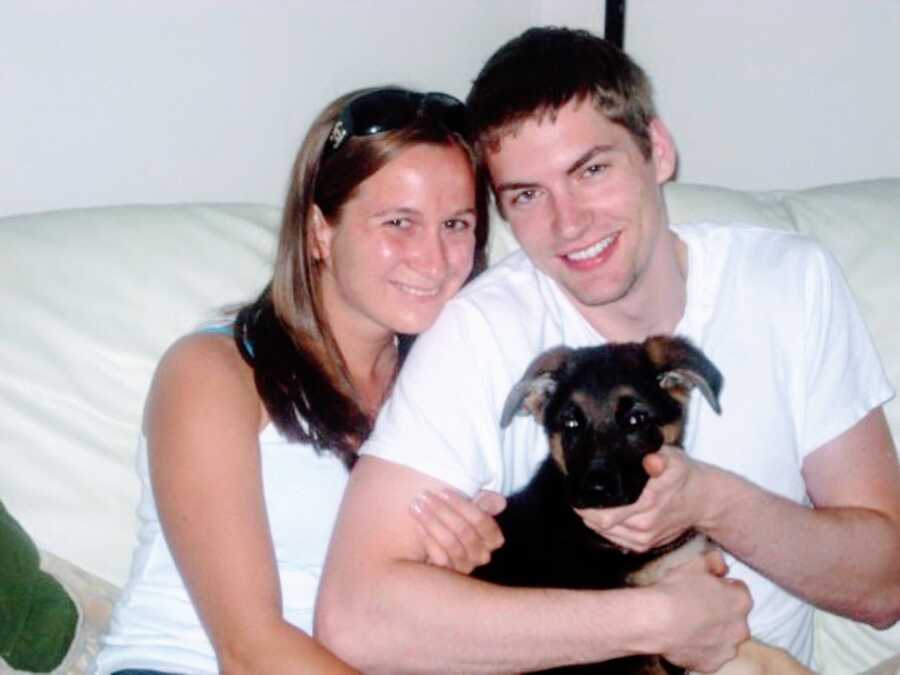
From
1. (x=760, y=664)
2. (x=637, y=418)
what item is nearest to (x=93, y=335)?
(x=637, y=418)

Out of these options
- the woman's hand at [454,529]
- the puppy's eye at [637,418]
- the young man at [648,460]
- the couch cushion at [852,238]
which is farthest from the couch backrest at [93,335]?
the couch cushion at [852,238]

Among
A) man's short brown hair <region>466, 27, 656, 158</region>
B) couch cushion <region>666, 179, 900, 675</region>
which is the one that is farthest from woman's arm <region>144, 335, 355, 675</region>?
couch cushion <region>666, 179, 900, 675</region>

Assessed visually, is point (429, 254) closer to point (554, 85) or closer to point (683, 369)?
point (554, 85)

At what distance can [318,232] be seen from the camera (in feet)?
7.92

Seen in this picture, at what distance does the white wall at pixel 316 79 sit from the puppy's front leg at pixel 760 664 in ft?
6.53

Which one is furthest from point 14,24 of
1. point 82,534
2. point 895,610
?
point 895,610

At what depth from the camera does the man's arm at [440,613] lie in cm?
205

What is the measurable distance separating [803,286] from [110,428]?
5.17 feet

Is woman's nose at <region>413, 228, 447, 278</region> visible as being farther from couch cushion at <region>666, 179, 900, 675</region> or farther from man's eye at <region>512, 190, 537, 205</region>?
couch cushion at <region>666, 179, 900, 675</region>

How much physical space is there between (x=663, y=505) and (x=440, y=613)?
474 mm

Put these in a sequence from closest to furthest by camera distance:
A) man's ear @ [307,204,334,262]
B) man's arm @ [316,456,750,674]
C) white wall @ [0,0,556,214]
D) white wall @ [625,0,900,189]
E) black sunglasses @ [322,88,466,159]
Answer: man's arm @ [316,456,750,674], black sunglasses @ [322,88,466,159], man's ear @ [307,204,334,262], white wall @ [0,0,556,214], white wall @ [625,0,900,189]

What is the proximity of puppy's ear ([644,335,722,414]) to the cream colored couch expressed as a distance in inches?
19.9

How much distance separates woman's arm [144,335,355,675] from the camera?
2.05 m

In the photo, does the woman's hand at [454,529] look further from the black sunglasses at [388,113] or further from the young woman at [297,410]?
the black sunglasses at [388,113]
